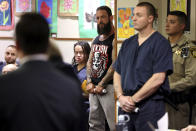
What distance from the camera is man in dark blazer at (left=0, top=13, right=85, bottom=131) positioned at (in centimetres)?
136

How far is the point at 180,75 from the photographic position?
10.7ft

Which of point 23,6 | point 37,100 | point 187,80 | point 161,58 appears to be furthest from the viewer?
point 23,6

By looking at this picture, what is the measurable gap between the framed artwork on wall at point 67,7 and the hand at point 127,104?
2728 millimetres

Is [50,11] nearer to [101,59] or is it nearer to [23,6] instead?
[23,6]

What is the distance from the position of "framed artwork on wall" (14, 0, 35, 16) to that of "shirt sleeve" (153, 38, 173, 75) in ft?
10.8

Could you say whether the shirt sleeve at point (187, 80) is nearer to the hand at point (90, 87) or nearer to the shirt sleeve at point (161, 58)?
the shirt sleeve at point (161, 58)

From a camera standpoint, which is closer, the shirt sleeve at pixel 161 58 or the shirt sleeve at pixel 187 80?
the shirt sleeve at pixel 161 58

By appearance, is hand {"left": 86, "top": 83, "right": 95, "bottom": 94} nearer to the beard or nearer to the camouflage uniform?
the beard

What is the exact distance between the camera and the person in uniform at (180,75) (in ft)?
10.5

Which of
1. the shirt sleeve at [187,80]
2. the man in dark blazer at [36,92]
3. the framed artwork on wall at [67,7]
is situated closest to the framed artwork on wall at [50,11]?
the framed artwork on wall at [67,7]

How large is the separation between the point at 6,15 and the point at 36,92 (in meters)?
4.66

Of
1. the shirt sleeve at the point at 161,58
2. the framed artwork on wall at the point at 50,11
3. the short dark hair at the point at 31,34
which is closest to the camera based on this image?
the short dark hair at the point at 31,34

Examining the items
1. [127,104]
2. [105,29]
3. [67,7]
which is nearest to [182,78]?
[127,104]

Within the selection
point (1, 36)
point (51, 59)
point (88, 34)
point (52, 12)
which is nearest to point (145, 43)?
point (51, 59)
